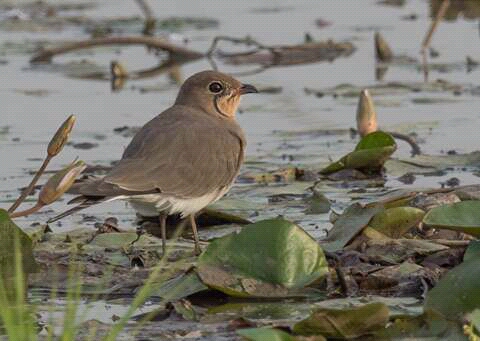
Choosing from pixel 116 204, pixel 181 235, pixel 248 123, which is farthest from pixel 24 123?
pixel 181 235

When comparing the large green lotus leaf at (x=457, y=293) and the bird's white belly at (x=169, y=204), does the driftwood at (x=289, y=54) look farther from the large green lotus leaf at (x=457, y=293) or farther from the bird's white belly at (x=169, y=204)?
the large green lotus leaf at (x=457, y=293)

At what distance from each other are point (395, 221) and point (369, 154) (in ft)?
5.63

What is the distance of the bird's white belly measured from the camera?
731 centimetres

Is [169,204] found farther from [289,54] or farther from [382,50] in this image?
[289,54]

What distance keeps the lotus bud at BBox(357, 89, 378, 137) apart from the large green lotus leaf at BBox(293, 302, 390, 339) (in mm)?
3794

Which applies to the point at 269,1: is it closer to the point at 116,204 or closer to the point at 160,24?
the point at 160,24

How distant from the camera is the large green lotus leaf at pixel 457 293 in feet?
18.2

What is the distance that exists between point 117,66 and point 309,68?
1.63m

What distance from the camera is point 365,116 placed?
9.09m

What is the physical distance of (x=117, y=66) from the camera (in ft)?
42.2

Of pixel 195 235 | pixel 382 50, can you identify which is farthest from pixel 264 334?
pixel 382 50

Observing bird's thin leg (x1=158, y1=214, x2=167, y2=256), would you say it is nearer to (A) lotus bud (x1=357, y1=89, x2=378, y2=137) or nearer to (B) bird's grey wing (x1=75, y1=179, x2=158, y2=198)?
(B) bird's grey wing (x1=75, y1=179, x2=158, y2=198)

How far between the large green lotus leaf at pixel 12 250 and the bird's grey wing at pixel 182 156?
0.67 m

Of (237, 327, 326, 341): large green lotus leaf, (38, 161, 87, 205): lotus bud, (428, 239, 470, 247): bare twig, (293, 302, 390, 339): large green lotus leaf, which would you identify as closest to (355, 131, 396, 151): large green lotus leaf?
(428, 239, 470, 247): bare twig
